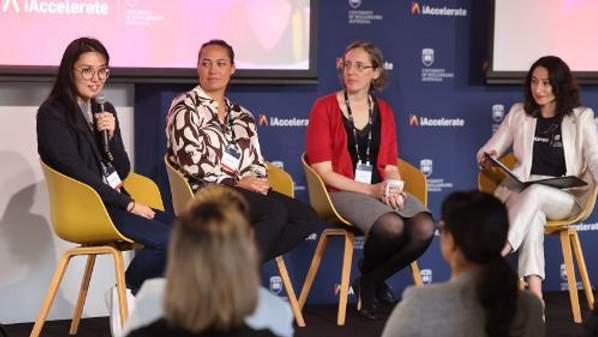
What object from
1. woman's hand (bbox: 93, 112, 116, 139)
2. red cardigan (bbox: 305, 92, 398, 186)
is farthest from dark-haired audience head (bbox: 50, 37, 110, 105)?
red cardigan (bbox: 305, 92, 398, 186)

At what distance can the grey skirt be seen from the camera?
512 cm

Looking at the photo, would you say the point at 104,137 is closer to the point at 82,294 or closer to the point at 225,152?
the point at 225,152

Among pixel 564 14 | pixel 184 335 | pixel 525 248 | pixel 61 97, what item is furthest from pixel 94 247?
pixel 564 14

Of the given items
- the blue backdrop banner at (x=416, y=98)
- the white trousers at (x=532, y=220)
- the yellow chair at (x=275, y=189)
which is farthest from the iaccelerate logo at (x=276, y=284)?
the white trousers at (x=532, y=220)

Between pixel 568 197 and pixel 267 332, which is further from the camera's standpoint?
pixel 568 197

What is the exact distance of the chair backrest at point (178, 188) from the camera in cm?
480

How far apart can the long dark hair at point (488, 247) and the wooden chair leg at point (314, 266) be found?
2.79m

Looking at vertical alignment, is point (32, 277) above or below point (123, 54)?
below

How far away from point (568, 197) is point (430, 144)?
2.99 ft

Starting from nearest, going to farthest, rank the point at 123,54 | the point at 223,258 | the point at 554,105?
the point at 223,258 → the point at 123,54 → the point at 554,105

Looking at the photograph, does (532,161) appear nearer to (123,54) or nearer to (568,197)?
(568,197)

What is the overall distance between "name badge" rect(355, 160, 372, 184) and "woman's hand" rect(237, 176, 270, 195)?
57 centimetres

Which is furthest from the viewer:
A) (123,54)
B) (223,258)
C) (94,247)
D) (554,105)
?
(554,105)

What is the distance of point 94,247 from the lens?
4504mm
